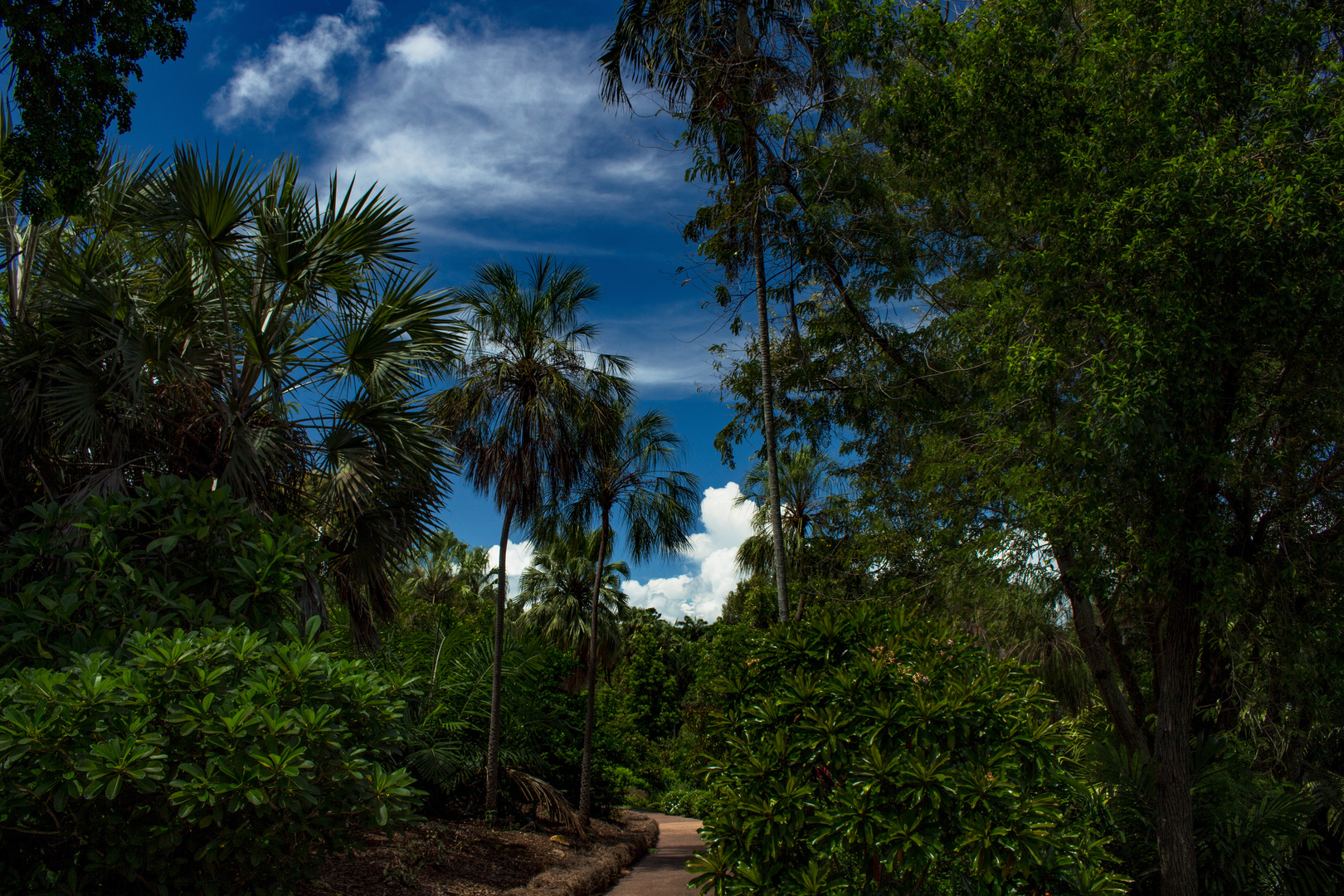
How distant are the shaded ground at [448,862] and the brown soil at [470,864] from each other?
10mm

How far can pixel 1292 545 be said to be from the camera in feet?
27.1

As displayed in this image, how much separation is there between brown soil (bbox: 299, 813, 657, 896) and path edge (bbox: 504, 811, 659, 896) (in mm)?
13

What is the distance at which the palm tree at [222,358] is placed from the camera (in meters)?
6.54

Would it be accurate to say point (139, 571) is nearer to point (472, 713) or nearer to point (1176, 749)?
point (472, 713)

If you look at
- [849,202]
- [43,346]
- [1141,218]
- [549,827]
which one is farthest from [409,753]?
[1141,218]

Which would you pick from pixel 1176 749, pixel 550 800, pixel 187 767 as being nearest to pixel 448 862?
pixel 550 800

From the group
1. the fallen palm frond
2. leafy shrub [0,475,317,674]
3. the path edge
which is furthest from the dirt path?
leafy shrub [0,475,317,674]

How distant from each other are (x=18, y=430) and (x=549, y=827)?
1075 centimetres

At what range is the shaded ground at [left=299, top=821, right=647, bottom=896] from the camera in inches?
317

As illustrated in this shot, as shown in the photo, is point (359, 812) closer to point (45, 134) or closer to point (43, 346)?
point (43, 346)

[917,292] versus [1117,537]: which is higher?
[917,292]

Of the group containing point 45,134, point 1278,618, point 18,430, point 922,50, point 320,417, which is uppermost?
point 922,50

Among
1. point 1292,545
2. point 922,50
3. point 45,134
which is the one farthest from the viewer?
point 922,50

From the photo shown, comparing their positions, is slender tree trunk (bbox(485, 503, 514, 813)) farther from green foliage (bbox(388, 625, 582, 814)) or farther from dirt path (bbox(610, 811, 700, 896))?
dirt path (bbox(610, 811, 700, 896))
